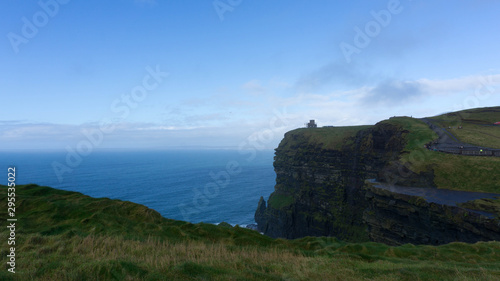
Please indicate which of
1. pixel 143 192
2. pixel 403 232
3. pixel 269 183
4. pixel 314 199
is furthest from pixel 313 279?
pixel 269 183

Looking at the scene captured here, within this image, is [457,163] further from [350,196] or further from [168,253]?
[168,253]

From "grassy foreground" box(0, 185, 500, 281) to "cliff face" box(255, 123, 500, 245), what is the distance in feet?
36.8

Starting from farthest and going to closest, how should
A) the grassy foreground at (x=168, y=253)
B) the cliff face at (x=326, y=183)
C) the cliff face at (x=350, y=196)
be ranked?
1. the cliff face at (x=326, y=183)
2. the cliff face at (x=350, y=196)
3. the grassy foreground at (x=168, y=253)

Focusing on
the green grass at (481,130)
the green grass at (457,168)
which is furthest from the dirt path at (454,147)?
the green grass at (481,130)

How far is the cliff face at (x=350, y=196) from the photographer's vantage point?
27578 mm

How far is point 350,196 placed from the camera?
5294 cm

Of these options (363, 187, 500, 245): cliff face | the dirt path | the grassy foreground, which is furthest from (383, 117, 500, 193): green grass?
the grassy foreground

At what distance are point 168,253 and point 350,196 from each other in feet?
170

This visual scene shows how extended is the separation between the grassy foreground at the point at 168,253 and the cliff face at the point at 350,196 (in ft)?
36.8

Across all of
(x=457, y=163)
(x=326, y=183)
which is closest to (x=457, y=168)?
(x=457, y=163)

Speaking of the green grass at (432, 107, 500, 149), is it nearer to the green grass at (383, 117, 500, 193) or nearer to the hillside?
the hillside

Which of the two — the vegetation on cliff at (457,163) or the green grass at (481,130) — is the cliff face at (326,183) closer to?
the vegetation on cliff at (457,163)

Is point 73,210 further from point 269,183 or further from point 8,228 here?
point 269,183

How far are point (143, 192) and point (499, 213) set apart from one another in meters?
101
